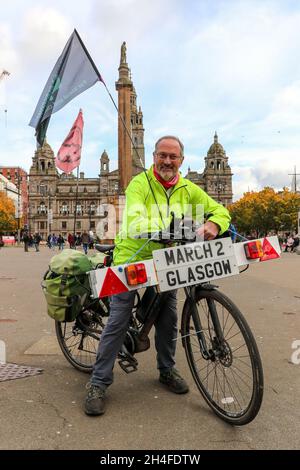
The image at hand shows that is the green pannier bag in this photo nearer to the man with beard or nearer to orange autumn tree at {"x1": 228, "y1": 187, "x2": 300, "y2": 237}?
the man with beard

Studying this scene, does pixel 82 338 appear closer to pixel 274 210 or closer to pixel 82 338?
pixel 82 338

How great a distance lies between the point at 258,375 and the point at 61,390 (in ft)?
5.57

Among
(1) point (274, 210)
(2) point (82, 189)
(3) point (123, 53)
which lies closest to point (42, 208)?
(2) point (82, 189)

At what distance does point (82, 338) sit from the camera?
13.4ft

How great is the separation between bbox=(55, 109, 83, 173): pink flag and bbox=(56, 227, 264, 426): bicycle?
13589 mm

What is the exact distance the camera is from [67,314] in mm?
3680

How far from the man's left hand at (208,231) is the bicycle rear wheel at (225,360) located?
1.25 ft

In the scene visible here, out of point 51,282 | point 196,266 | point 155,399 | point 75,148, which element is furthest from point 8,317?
point 75,148

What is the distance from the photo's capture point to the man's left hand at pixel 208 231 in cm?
299

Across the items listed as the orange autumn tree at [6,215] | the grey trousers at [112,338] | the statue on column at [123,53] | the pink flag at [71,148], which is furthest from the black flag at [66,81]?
the orange autumn tree at [6,215]

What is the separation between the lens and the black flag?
4.78 metres

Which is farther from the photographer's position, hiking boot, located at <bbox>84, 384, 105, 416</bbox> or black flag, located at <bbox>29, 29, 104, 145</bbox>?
black flag, located at <bbox>29, 29, 104, 145</bbox>

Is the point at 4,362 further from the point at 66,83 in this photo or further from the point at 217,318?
the point at 66,83

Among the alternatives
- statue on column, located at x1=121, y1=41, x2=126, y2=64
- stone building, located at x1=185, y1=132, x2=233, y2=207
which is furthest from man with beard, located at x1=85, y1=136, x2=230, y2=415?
stone building, located at x1=185, y1=132, x2=233, y2=207
